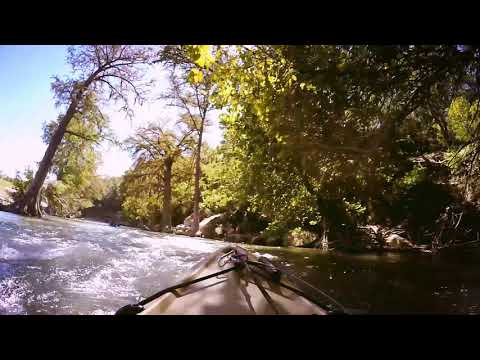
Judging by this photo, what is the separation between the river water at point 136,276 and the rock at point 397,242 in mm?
2293

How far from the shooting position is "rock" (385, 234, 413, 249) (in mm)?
10344

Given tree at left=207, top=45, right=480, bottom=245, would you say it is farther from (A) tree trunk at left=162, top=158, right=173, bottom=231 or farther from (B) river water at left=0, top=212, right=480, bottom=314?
(A) tree trunk at left=162, top=158, right=173, bottom=231

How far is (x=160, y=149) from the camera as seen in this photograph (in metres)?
13.5

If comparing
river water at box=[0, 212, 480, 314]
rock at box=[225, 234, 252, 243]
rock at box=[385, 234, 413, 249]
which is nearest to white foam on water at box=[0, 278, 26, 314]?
river water at box=[0, 212, 480, 314]

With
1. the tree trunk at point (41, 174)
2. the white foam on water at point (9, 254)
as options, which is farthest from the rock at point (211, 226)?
the white foam on water at point (9, 254)

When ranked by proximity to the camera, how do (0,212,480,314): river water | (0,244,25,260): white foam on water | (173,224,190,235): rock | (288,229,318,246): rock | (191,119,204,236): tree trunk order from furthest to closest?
(173,224,190,235): rock → (191,119,204,236): tree trunk → (288,229,318,246): rock → (0,244,25,260): white foam on water → (0,212,480,314): river water

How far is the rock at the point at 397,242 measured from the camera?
10344mm

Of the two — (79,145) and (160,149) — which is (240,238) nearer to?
(160,149)

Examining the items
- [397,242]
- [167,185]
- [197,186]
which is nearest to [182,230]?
[167,185]

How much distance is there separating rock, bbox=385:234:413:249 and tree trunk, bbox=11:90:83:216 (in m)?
11.0
